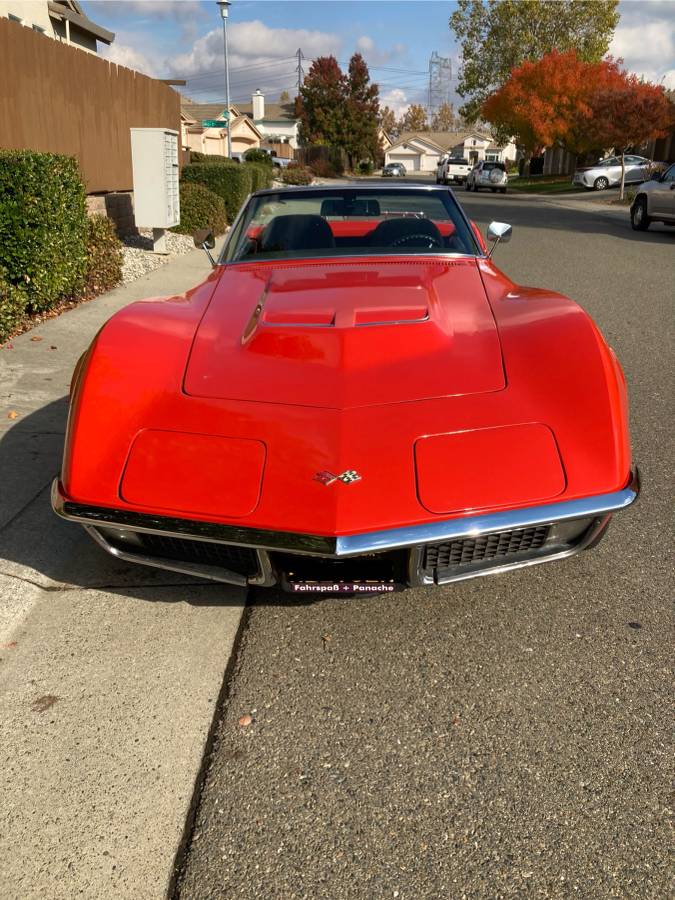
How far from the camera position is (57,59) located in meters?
9.95

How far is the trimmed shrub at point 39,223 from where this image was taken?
20.5 feet

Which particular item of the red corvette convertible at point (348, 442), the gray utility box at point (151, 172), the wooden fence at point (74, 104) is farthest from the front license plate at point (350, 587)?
the gray utility box at point (151, 172)

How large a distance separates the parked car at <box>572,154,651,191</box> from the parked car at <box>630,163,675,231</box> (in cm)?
2034

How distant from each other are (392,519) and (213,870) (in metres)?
0.99

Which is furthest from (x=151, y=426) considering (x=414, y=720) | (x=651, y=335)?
(x=651, y=335)

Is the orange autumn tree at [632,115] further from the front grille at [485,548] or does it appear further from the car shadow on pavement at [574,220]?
the front grille at [485,548]

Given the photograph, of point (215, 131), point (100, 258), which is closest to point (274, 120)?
point (215, 131)

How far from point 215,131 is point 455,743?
205ft

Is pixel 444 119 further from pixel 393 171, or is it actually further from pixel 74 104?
pixel 74 104

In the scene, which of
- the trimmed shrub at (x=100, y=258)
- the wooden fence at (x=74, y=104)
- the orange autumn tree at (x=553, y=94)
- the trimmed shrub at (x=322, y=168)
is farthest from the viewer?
the trimmed shrub at (x=322, y=168)

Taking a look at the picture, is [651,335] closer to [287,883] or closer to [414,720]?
[414,720]

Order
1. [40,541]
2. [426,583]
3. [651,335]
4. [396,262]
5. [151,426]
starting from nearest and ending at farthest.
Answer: [426,583]
[151,426]
[40,541]
[396,262]
[651,335]

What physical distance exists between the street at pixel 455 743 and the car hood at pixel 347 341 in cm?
80

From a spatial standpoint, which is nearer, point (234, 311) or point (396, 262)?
point (234, 311)
